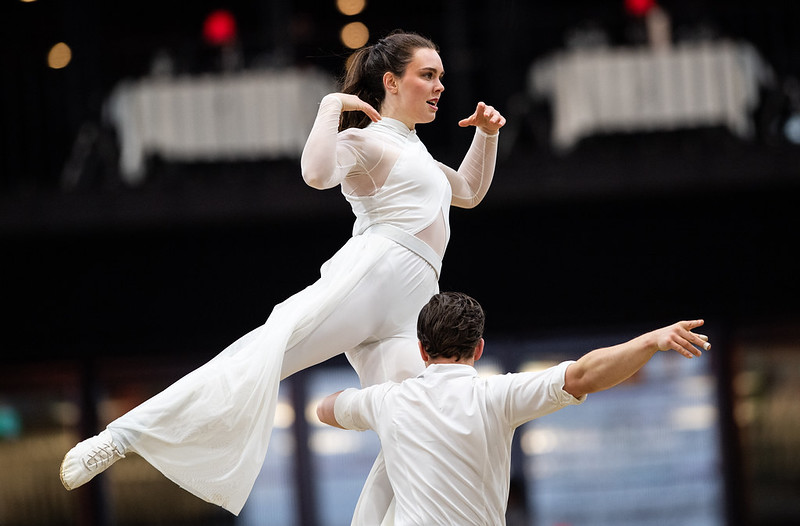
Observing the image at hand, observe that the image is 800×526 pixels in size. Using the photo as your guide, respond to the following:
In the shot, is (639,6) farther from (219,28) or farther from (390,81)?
(390,81)

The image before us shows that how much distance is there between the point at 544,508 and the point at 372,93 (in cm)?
621

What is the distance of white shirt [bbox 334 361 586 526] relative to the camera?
111 inches

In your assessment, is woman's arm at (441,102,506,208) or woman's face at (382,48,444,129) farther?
woman's arm at (441,102,506,208)

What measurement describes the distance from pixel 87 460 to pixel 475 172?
1.36 m

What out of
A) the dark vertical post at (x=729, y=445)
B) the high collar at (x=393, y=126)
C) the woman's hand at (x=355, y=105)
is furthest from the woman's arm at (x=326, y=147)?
the dark vertical post at (x=729, y=445)

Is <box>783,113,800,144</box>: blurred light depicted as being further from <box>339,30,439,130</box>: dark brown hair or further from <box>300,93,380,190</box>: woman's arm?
<box>300,93,380,190</box>: woman's arm

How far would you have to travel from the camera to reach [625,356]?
2.63 m

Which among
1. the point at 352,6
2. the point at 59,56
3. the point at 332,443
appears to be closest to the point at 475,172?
the point at 332,443

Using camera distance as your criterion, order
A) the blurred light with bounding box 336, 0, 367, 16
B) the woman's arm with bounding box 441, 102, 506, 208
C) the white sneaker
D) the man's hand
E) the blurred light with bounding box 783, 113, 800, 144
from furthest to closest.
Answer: the blurred light with bounding box 336, 0, 367, 16, the blurred light with bounding box 783, 113, 800, 144, the woman's arm with bounding box 441, 102, 506, 208, the white sneaker, the man's hand

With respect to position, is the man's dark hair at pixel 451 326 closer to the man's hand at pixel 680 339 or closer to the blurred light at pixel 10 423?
the man's hand at pixel 680 339

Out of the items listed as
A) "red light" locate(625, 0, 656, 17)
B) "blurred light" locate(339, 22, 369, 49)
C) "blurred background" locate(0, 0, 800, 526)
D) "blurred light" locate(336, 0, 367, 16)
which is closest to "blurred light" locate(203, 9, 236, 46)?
"blurred background" locate(0, 0, 800, 526)

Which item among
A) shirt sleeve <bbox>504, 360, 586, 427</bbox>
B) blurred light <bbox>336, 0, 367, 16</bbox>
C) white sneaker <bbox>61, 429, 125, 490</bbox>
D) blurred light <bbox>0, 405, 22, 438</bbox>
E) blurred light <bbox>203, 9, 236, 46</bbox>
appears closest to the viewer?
shirt sleeve <bbox>504, 360, 586, 427</bbox>

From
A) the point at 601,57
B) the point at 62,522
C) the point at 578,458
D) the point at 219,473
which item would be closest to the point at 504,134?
the point at 601,57

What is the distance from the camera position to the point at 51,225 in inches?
311
